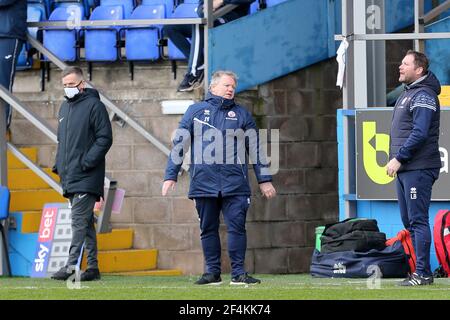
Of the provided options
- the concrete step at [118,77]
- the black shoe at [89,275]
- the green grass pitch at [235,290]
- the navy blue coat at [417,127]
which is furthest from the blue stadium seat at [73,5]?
the navy blue coat at [417,127]

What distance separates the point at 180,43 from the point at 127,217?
6.16 feet

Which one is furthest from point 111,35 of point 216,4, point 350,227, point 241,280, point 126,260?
point 241,280

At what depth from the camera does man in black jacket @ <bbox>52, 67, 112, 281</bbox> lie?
41.4 ft

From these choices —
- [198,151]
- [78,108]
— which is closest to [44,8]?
[78,108]

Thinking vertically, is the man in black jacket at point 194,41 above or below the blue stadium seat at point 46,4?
below

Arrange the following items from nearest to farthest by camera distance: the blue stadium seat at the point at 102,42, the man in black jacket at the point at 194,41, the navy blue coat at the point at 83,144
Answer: the navy blue coat at the point at 83,144
the man in black jacket at the point at 194,41
the blue stadium seat at the point at 102,42

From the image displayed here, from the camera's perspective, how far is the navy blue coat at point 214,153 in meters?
11.6

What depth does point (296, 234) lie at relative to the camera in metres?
15.6

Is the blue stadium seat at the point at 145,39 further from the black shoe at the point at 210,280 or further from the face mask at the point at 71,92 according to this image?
the black shoe at the point at 210,280

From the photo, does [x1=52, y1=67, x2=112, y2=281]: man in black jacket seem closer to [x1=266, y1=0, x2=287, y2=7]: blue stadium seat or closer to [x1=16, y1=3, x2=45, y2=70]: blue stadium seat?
[x1=16, y1=3, x2=45, y2=70]: blue stadium seat

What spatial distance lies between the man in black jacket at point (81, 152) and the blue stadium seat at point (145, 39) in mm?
2524

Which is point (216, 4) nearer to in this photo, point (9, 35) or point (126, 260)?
point (9, 35)

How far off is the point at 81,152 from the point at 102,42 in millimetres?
3049
